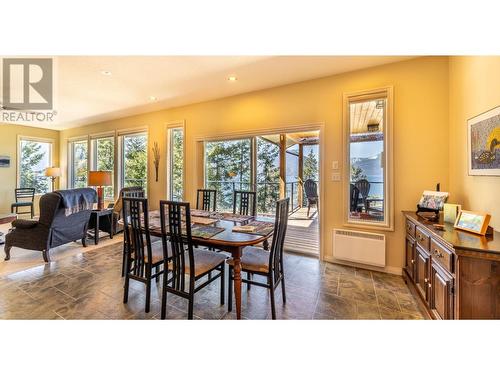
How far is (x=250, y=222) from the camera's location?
2.58 meters

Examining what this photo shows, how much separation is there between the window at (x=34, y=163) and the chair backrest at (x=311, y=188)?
27.2 ft

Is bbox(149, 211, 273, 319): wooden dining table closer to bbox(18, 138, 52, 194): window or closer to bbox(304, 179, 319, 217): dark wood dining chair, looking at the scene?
bbox(304, 179, 319, 217): dark wood dining chair

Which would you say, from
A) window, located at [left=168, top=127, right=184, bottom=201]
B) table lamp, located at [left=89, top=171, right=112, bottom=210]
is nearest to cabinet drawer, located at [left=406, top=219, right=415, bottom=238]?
window, located at [left=168, top=127, right=184, bottom=201]

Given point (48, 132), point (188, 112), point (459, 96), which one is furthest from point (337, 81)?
point (48, 132)

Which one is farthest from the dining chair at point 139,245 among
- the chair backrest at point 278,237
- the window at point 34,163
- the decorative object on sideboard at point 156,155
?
the window at point 34,163

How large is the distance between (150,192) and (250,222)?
3.71 metres

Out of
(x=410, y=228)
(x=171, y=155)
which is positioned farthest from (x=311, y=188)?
(x=171, y=155)

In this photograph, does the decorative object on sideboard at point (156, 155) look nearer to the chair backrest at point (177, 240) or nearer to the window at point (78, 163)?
the window at point (78, 163)

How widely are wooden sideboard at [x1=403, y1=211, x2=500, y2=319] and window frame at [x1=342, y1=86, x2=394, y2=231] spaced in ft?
3.06
